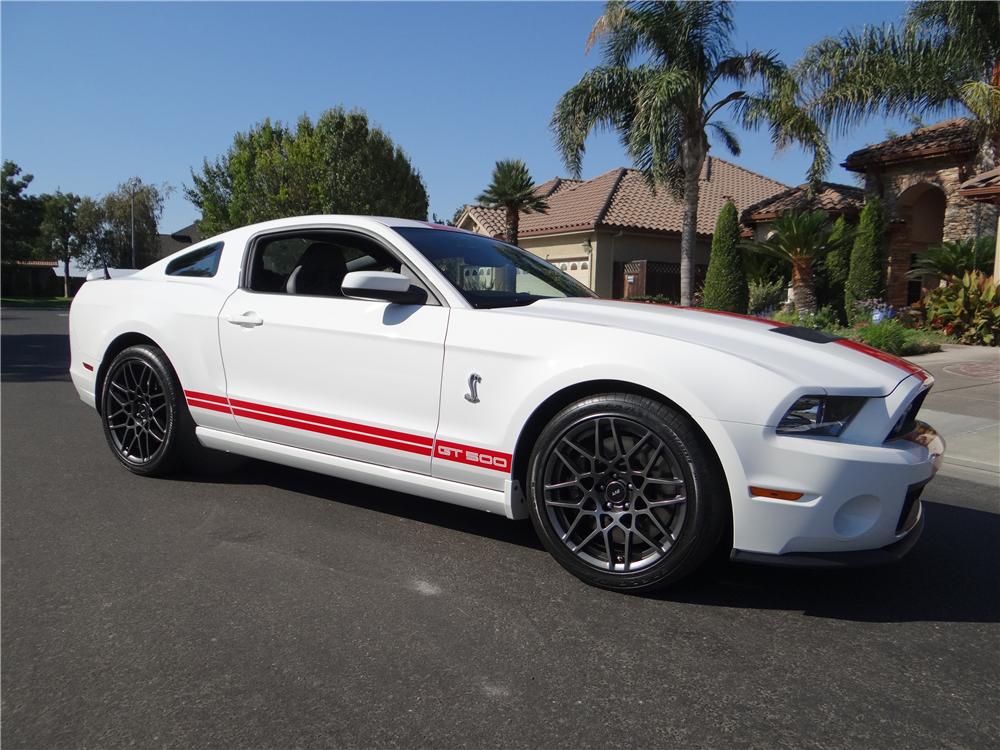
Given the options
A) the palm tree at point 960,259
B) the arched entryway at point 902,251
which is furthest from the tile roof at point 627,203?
the palm tree at point 960,259

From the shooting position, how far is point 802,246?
57.5 ft

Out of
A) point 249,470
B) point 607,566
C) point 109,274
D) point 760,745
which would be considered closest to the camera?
point 760,745

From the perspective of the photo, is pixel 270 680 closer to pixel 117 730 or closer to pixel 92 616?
pixel 117 730

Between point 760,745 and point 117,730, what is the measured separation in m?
1.81

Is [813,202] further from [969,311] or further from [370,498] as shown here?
[370,498]

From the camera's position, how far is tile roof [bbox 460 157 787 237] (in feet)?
88.2

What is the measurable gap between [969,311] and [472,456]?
13.7 m

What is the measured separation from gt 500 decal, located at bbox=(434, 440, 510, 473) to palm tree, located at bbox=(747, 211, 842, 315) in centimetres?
1590

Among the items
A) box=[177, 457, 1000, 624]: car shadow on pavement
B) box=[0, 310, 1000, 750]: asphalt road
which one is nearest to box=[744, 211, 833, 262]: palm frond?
box=[177, 457, 1000, 624]: car shadow on pavement

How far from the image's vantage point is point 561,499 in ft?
10.7

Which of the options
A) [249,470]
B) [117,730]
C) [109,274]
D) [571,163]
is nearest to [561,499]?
[117,730]

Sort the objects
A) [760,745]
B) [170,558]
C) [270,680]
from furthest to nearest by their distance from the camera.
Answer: [170,558] → [270,680] → [760,745]

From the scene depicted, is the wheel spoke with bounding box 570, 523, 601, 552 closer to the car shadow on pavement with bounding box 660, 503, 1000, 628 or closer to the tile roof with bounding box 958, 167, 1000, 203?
the car shadow on pavement with bounding box 660, 503, 1000, 628

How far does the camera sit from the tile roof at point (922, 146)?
792 inches
